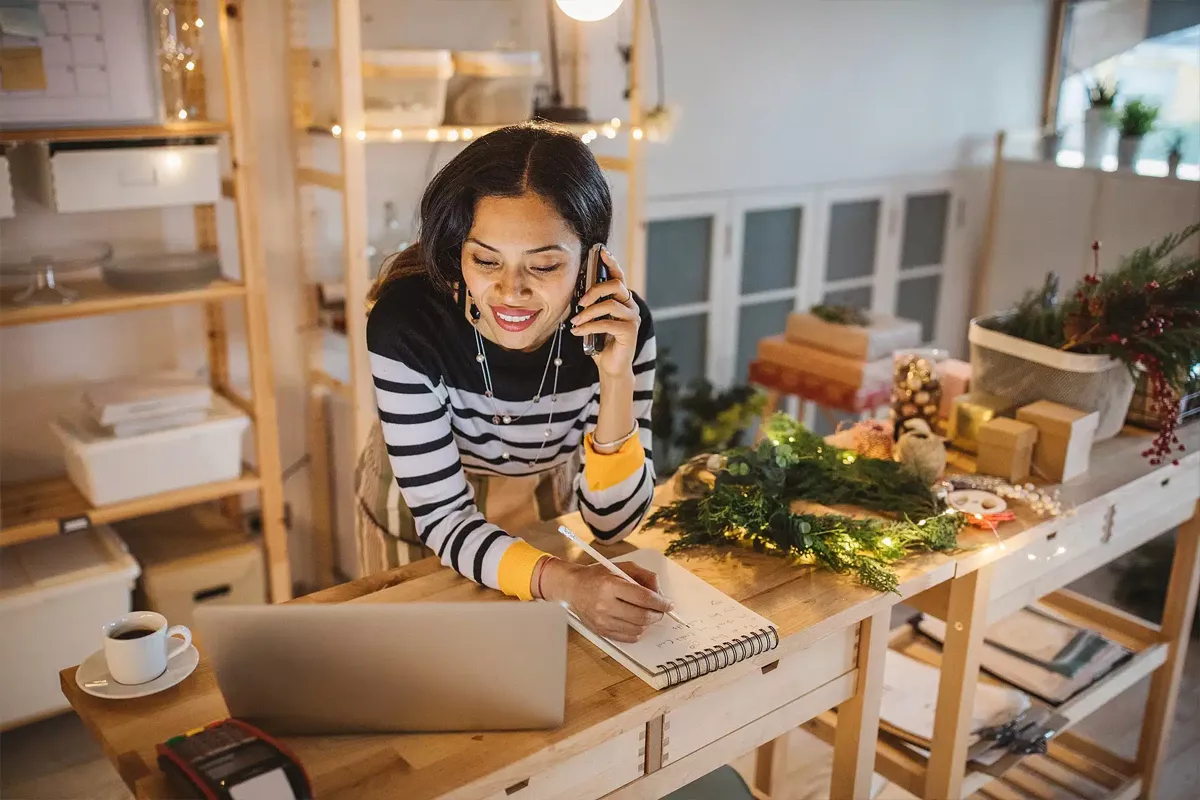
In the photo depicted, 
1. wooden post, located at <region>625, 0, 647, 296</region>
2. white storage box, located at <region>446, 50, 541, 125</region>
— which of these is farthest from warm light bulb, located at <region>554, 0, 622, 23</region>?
wooden post, located at <region>625, 0, 647, 296</region>

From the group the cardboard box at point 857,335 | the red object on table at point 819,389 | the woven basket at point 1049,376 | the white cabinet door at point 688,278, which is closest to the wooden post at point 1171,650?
the woven basket at point 1049,376

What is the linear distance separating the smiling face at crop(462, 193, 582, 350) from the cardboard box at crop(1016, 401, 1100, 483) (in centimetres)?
96

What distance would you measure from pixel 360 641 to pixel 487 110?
2.13 meters

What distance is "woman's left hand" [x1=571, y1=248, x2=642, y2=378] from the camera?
1.48 m

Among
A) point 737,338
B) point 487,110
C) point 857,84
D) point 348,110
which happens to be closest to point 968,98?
point 857,84

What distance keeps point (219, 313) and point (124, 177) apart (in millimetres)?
549

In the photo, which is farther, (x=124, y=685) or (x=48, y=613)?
(x=48, y=613)

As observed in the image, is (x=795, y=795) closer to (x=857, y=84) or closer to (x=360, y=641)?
(x=360, y=641)

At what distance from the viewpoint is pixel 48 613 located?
2.57m

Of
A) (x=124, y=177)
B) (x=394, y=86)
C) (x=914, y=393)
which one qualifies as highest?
(x=394, y=86)

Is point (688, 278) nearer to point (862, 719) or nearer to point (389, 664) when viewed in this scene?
point (862, 719)

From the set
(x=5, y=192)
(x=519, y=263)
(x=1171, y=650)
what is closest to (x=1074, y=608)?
(x=1171, y=650)

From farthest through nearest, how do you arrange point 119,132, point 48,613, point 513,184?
point 48,613, point 119,132, point 513,184

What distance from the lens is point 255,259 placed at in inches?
107
